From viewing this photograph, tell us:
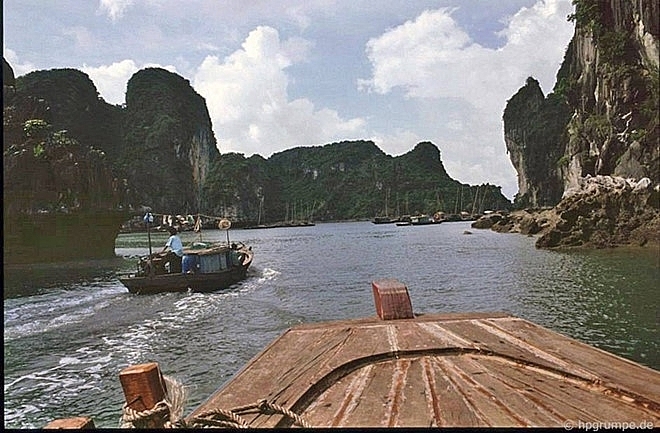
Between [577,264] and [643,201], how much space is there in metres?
6.41

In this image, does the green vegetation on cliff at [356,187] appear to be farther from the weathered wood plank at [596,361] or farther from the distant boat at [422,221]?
the weathered wood plank at [596,361]

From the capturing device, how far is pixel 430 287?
12477 millimetres

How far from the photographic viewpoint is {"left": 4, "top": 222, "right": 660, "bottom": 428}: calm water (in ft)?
18.6

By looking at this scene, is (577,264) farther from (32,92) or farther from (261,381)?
(32,92)

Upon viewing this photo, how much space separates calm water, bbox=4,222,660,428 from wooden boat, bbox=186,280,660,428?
260cm

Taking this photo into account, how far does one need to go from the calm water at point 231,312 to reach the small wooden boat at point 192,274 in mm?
316

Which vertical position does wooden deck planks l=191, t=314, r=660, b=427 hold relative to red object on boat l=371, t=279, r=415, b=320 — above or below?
below

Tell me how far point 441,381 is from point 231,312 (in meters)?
8.27

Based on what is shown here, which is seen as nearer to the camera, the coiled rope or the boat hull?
the coiled rope

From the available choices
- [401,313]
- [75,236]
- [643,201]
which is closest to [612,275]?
[643,201]

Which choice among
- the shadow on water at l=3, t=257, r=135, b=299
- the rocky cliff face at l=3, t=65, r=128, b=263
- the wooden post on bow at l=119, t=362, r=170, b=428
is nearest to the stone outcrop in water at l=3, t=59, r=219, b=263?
the rocky cliff face at l=3, t=65, r=128, b=263

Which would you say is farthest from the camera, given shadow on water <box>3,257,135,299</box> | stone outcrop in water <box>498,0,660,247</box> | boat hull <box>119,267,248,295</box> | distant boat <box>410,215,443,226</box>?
distant boat <box>410,215,443,226</box>

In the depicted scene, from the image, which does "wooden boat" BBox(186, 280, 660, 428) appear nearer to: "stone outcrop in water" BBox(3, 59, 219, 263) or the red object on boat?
the red object on boat

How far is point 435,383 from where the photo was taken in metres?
1.85
